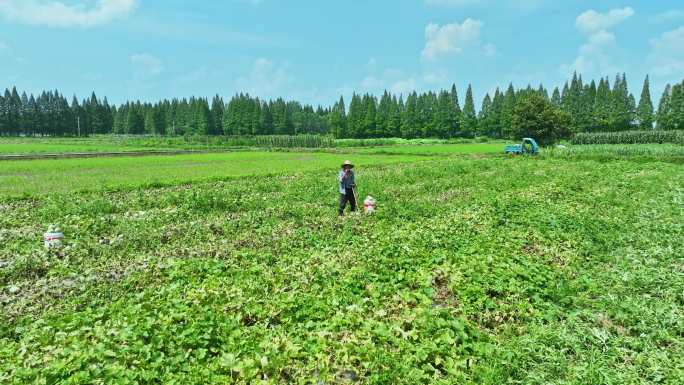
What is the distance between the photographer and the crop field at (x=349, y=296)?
5.18m

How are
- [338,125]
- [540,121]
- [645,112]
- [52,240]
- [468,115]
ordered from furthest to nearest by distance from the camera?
[338,125]
[468,115]
[645,112]
[540,121]
[52,240]

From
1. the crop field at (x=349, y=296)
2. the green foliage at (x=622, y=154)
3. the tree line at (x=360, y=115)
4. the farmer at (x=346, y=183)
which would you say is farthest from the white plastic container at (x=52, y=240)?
the tree line at (x=360, y=115)

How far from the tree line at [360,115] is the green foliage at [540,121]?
24.5m

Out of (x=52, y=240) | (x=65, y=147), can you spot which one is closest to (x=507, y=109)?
(x=65, y=147)

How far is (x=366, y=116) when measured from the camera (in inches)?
4619

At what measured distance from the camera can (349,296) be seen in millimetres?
7121

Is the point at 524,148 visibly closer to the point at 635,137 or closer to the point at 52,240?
the point at 635,137

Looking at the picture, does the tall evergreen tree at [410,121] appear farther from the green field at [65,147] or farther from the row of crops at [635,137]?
the green field at [65,147]

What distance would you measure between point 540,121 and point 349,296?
7408cm

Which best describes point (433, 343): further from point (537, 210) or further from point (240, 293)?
point (537, 210)

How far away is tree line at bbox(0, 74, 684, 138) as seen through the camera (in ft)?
325

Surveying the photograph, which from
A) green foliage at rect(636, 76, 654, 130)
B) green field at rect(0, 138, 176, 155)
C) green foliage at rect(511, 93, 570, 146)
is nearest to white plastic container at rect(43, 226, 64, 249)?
green field at rect(0, 138, 176, 155)

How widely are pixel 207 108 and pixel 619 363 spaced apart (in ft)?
417

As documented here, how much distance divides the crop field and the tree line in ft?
312
